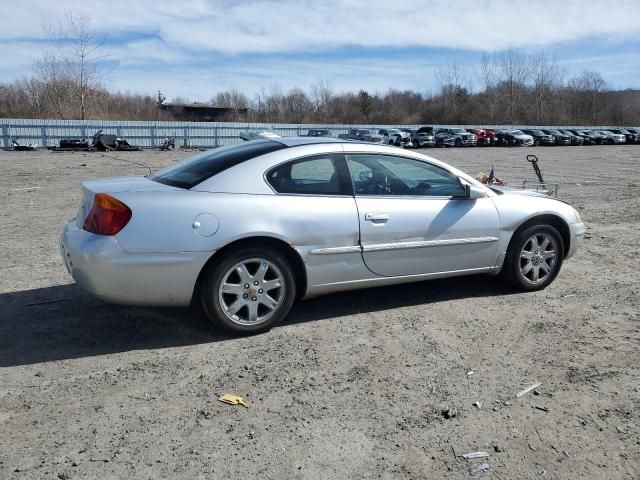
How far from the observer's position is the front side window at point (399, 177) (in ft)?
15.6

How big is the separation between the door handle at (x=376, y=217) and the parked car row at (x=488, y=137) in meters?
35.1

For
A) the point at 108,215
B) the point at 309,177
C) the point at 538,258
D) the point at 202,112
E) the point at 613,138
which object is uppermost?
the point at 202,112

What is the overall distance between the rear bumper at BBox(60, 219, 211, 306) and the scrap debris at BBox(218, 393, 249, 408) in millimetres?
972

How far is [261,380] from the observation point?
12.0 ft

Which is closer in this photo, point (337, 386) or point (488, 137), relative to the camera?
point (337, 386)

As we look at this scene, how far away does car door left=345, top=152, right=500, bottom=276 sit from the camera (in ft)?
15.3

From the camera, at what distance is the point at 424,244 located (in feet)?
15.8

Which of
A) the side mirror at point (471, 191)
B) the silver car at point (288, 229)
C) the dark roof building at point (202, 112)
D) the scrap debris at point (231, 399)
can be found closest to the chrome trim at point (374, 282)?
the silver car at point (288, 229)

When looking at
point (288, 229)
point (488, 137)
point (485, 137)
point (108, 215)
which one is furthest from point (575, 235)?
point (488, 137)

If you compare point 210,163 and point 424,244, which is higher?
point 210,163

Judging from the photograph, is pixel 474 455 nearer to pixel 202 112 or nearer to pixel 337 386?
pixel 337 386

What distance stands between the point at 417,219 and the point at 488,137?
158 feet

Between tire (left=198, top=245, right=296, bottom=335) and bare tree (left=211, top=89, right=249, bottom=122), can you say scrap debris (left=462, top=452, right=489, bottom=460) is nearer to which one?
tire (left=198, top=245, right=296, bottom=335)

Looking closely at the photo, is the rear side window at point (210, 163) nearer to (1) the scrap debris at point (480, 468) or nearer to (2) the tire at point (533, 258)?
(2) the tire at point (533, 258)
